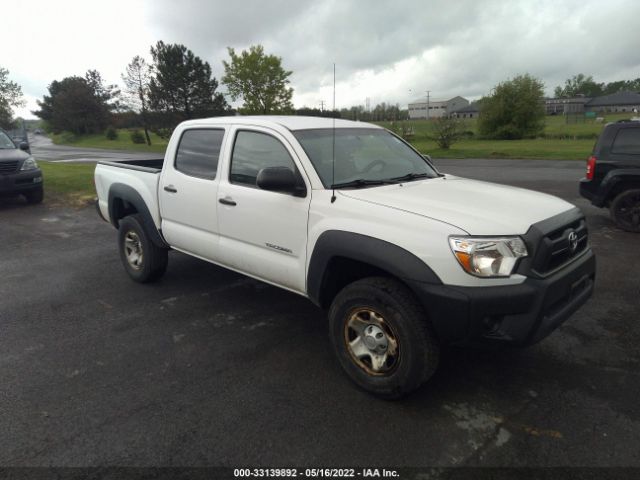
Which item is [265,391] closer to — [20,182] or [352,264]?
[352,264]

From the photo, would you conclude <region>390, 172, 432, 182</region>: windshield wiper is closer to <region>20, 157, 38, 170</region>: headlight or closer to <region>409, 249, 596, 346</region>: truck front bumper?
<region>409, 249, 596, 346</region>: truck front bumper

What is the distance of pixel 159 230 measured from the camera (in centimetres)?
493

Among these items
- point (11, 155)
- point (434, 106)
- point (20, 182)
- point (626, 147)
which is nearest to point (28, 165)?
point (11, 155)

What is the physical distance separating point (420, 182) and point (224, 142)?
1.82 metres

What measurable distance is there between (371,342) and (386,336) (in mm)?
131

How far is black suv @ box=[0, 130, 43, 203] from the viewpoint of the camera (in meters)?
10.2

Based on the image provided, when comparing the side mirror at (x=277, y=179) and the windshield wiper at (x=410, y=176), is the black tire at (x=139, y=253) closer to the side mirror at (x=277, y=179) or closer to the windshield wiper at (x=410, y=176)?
the side mirror at (x=277, y=179)

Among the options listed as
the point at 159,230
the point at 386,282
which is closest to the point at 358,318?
the point at 386,282

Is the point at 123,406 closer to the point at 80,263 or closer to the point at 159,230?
the point at 159,230

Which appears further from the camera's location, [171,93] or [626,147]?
[171,93]

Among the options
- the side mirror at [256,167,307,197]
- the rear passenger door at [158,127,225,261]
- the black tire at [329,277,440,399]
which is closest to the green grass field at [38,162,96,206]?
the rear passenger door at [158,127,225,261]

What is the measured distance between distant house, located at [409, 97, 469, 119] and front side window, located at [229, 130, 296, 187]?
8651cm

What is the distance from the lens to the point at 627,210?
24.6 ft

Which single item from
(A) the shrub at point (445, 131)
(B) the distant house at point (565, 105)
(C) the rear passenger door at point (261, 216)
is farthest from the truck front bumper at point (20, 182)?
(B) the distant house at point (565, 105)
